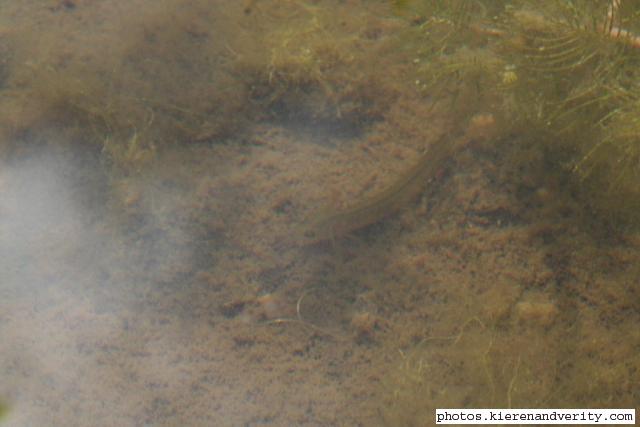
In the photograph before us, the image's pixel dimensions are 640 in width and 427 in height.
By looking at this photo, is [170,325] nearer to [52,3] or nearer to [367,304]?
[367,304]

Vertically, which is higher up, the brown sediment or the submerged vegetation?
the submerged vegetation

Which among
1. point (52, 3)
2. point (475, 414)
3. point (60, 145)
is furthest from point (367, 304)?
point (52, 3)

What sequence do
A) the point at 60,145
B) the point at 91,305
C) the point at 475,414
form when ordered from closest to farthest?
the point at 475,414, the point at 91,305, the point at 60,145

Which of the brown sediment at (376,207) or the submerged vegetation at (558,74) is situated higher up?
the submerged vegetation at (558,74)

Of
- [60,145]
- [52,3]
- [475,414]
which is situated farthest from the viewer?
[52,3]

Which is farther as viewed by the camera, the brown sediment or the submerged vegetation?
the brown sediment

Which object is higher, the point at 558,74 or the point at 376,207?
the point at 558,74

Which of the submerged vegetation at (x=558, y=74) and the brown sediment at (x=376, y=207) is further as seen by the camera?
the brown sediment at (x=376, y=207)

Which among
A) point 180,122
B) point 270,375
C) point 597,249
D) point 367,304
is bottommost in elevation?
point 270,375
